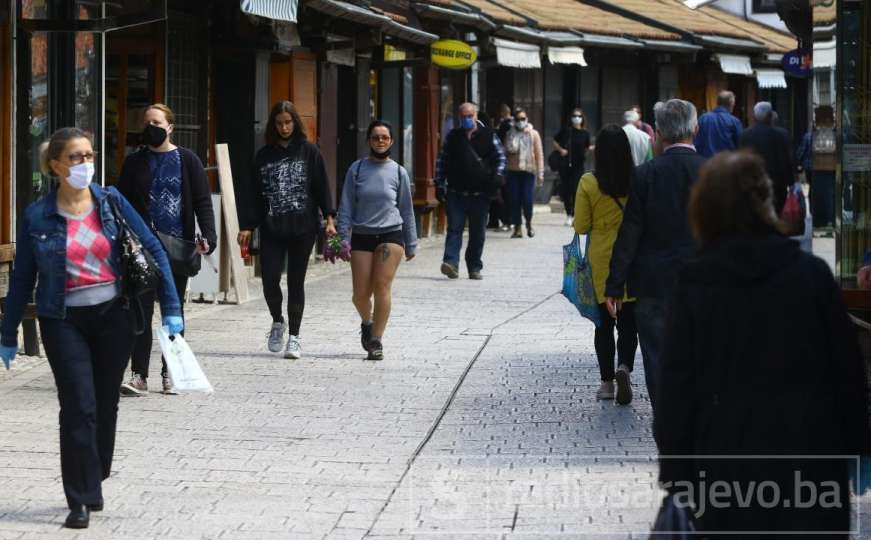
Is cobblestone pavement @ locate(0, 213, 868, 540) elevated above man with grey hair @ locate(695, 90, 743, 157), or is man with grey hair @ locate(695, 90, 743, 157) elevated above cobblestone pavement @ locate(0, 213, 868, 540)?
man with grey hair @ locate(695, 90, 743, 157)

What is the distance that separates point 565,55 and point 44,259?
23725mm

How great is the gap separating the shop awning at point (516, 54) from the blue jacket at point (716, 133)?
10890 millimetres

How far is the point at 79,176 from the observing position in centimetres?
692

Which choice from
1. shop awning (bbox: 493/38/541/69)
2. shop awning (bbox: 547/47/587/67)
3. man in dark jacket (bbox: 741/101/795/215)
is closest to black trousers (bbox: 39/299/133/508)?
man in dark jacket (bbox: 741/101/795/215)

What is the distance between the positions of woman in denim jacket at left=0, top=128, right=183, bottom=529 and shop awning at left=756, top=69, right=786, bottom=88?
109ft

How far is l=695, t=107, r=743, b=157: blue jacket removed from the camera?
15969 millimetres

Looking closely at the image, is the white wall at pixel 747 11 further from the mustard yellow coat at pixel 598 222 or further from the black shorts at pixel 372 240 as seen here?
the mustard yellow coat at pixel 598 222

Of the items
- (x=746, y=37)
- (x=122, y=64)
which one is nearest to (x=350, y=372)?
(x=122, y=64)

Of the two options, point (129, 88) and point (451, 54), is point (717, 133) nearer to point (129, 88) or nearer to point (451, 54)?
point (129, 88)

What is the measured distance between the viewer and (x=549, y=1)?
115ft

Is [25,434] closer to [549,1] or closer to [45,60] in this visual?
[45,60]

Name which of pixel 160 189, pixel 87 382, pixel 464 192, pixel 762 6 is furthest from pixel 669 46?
pixel 87 382

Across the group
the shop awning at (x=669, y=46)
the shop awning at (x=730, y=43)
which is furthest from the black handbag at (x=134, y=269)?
the shop awning at (x=730, y=43)

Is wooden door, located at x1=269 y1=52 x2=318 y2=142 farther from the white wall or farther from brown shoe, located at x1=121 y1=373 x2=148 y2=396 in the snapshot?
the white wall
